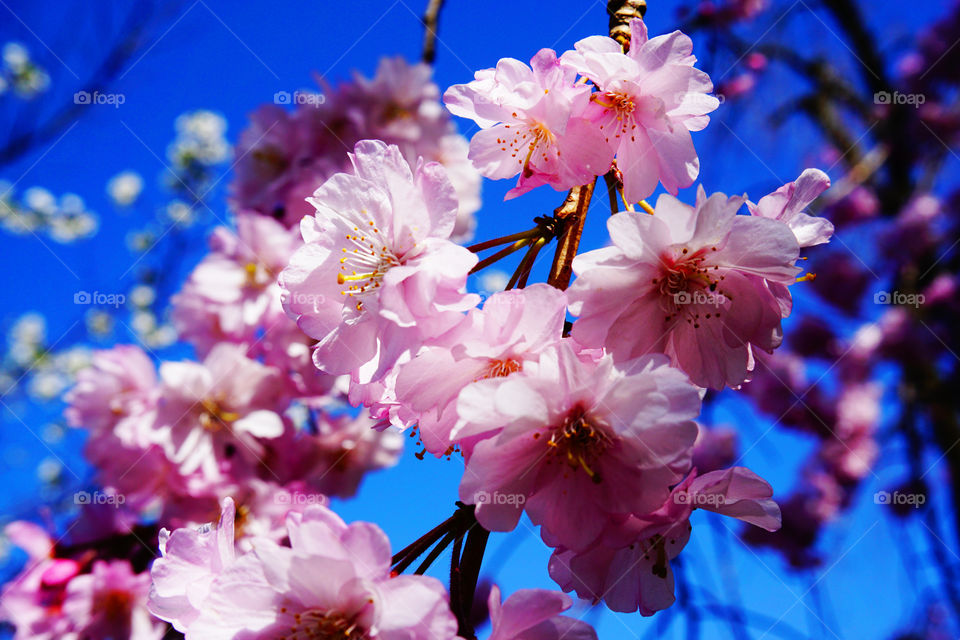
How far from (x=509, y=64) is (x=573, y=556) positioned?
639 mm

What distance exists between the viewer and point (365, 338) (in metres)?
0.82

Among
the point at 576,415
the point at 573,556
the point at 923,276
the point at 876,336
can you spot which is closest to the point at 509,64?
the point at 576,415

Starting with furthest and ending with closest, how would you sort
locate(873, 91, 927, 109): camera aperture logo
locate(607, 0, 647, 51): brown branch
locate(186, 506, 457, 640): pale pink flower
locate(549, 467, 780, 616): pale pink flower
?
locate(873, 91, 927, 109): camera aperture logo → locate(607, 0, 647, 51): brown branch → locate(549, 467, 780, 616): pale pink flower → locate(186, 506, 457, 640): pale pink flower

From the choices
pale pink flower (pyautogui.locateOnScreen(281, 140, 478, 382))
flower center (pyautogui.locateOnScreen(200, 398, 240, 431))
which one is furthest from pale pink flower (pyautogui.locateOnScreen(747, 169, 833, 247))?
flower center (pyautogui.locateOnScreen(200, 398, 240, 431))

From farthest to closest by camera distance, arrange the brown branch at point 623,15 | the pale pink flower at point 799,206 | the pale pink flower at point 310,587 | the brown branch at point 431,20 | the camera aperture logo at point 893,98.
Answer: the camera aperture logo at point 893,98, the brown branch at point 431,20, the brown branch at point 623,15, the pale pink flower at point 799,206, the pale pink flower at point 310,587

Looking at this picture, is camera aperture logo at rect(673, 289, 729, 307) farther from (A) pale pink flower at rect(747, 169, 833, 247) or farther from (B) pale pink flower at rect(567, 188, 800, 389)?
(A) pale pink flower at rect(747, 169, 833, 247)

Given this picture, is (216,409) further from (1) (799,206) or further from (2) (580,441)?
(1) (799,206)

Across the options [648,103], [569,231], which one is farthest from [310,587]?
[648,103]

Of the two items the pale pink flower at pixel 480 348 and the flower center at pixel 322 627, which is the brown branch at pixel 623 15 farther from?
the flower center at pixel 322 627

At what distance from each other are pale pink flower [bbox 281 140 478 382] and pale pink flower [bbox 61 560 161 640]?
1.41 m

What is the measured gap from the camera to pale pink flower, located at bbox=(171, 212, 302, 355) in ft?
7.04

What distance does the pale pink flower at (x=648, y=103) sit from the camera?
89 cm

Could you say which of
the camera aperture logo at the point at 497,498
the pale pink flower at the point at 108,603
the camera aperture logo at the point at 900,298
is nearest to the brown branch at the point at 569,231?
the camera aperture logo at the point at 497,498

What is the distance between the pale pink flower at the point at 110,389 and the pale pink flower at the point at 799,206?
1.93 m
